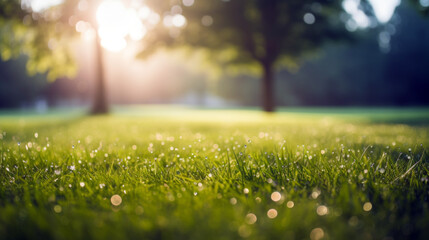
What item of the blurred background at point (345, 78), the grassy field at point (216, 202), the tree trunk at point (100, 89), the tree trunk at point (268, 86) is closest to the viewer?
the grassy field at point (216, 202)

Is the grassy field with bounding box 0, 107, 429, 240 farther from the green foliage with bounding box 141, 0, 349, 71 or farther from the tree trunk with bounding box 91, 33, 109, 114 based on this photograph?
the tree trunk with bounding box 91, 33, 109, 114

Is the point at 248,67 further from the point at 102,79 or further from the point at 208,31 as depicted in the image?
the point at 102,79

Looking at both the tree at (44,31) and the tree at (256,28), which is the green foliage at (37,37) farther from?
the tree at (256,28)

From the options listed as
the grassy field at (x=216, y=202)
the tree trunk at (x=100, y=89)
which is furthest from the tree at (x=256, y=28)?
the grassy field at (x=216, y=202)

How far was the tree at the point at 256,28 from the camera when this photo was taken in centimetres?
1697

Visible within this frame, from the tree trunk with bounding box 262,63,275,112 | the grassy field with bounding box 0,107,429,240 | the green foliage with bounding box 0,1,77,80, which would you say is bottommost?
the grassy field with bounding box 0,107,429,240

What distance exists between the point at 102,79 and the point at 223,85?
30963mm

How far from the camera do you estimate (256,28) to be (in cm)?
1831

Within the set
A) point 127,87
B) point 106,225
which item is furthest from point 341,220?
point 127,87

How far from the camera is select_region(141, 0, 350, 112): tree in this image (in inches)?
668

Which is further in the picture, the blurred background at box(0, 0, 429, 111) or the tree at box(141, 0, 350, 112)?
the blurred background at box(0, 0, 429, 111)

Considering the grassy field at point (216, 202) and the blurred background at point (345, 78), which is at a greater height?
the blurred background at point (345, 78)

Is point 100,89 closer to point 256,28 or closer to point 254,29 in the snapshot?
point 254,29

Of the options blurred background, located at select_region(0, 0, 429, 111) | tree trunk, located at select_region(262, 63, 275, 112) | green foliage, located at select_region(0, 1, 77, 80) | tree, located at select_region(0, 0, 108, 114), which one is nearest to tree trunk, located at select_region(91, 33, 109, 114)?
tree, located at select_region(0, 0, 108, 114)
